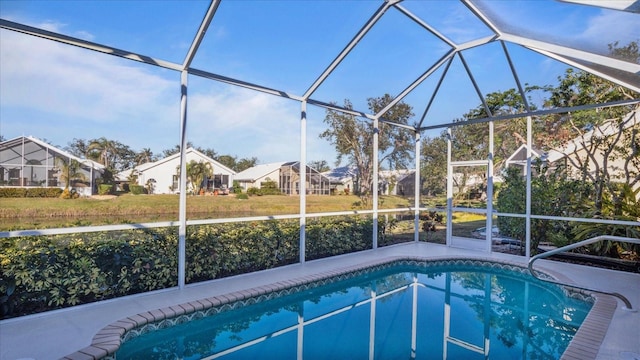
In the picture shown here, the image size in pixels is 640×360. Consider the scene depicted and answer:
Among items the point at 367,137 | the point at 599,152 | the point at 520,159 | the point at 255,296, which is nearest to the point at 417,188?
the point at 367,137

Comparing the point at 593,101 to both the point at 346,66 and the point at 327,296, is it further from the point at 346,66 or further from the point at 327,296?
the point at 327,296

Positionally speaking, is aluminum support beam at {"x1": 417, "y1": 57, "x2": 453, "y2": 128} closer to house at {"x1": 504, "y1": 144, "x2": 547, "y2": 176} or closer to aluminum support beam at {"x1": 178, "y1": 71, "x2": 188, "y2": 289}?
house at {"x1": 504, "y1": 144, "x2": 547, "y2": 176}

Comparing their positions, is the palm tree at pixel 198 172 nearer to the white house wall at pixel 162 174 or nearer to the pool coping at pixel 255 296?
the white house wall at pixel 162 174

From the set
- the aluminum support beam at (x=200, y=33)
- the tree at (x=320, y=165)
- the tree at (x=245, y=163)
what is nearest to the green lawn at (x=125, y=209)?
the tree at (x=245, y=163)

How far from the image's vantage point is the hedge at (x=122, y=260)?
3912 millimetres

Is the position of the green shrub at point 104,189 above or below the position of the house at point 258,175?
below

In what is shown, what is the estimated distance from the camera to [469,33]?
6.04 meters

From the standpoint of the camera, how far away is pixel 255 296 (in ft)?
16.0

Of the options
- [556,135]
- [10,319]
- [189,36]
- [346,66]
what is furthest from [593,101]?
[10,319]

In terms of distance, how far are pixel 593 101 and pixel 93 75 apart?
899 centimetres

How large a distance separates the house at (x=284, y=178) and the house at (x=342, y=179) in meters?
0.17

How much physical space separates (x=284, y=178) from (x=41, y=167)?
3655 mm

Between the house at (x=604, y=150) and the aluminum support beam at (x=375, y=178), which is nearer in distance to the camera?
the house at (x=604, y=150)

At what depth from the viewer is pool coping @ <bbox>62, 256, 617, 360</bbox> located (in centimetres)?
325
